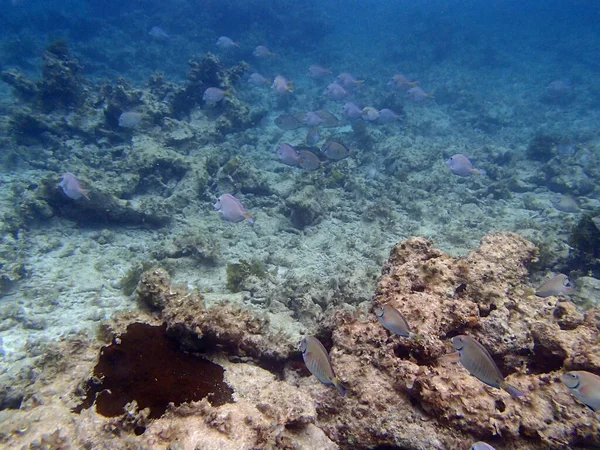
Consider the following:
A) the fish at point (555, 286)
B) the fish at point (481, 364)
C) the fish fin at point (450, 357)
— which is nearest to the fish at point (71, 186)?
the fish fin at point (450, 357)

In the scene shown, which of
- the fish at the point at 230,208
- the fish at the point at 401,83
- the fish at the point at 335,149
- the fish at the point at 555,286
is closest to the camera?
the fish at the point at 555,286

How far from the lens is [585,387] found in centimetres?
241

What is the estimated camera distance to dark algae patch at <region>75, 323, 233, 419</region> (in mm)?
2475

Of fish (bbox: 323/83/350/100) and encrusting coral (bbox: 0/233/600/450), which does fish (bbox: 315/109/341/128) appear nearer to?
fish (bbox: 323/83/350/100)

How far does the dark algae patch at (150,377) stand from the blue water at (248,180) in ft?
5.85

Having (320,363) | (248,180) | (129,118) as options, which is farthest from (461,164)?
(129,118)

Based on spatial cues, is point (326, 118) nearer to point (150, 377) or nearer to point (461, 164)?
point (461, 164)

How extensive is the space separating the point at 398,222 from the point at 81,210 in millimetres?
7680

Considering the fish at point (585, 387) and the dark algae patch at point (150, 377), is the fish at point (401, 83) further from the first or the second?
the dark algae patch at point (150, 377)

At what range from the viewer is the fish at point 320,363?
Result: 2449mm

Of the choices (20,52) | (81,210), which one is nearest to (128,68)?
(20,52)

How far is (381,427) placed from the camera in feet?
8.38

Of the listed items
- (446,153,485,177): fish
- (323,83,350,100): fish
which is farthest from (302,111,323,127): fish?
(446,153,485,177): fish

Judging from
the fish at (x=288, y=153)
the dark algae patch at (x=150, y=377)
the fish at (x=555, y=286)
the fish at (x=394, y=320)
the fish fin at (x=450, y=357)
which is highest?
the fish at (x=288, y=153)
